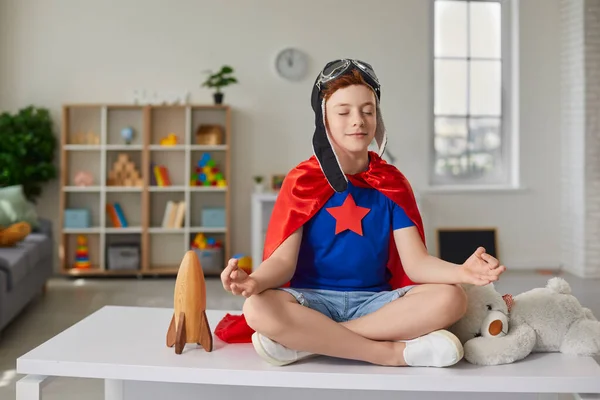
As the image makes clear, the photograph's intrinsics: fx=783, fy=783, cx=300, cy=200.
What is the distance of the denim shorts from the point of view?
1956 mm

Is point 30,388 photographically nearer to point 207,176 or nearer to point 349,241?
point 349,241

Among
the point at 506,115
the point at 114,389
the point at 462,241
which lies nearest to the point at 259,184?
the point at 462,241

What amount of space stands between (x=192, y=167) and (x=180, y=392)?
4774mm

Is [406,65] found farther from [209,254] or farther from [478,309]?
[478,309]

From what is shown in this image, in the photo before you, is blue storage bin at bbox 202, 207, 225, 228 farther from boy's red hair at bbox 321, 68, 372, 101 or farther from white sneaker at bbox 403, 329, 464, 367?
white sneaker at bbox 403, 329, 464, 367

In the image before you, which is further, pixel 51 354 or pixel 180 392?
pixel 180 392

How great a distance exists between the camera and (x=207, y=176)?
6.66 meters

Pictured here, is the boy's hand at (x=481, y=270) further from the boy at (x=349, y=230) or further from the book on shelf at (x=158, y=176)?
the book on shelf at (x=158, y=176)

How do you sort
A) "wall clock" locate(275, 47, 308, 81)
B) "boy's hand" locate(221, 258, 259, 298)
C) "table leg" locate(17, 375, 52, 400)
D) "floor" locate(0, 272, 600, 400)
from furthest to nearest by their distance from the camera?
1. "wall clock" locate(275, 47, 308, 81)
2. "floor" locate(0, 272, 600, 400)
3. "table leg" locate(17, 375, 52, 400)
4. "boy's hand" locate(221, 258, 259, 298)

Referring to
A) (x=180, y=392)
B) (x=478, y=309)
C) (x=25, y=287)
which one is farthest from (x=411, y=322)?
(x=25, y=287)

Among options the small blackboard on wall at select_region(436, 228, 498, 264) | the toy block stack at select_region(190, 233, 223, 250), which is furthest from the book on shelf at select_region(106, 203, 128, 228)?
the small blackboard on wall at select_region(436, 228, 498, 264)

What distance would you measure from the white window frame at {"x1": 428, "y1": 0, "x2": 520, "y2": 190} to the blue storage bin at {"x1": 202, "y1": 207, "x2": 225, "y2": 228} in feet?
6.42

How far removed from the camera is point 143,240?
6598 mm

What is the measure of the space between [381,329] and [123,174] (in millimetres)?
5184
